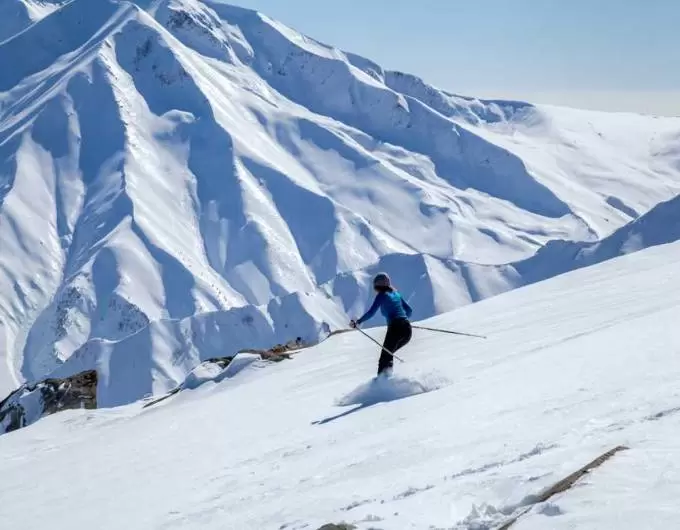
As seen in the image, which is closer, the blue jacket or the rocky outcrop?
the blue jacket

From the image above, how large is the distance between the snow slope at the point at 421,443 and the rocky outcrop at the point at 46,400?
7.18m

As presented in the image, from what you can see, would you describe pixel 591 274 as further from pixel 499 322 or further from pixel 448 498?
pixel 448 498

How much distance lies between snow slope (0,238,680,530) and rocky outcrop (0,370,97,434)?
7.18 metres

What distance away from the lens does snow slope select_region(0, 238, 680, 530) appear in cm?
877

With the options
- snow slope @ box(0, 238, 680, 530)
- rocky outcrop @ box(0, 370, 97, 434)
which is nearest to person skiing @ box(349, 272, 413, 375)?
snow slope @ box(0, 238, 680, 530)

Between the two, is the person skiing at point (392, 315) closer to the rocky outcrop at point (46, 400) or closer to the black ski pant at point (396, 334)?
the black ski pant at point (396, 334)

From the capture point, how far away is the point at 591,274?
29.1m

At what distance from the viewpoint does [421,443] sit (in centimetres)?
1180

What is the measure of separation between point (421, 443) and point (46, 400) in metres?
22.1

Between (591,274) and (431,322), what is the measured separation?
512 cm

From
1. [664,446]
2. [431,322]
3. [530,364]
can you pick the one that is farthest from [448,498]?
[431,322]

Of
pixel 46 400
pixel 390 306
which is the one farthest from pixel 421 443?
pixel 46 400

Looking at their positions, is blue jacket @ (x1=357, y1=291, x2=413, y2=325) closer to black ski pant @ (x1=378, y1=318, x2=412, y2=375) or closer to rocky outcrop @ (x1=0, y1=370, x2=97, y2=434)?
black ski pant @ (x1=378, y1=318, x2=412, y2=375)

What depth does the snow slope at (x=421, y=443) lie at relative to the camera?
8.77 m
